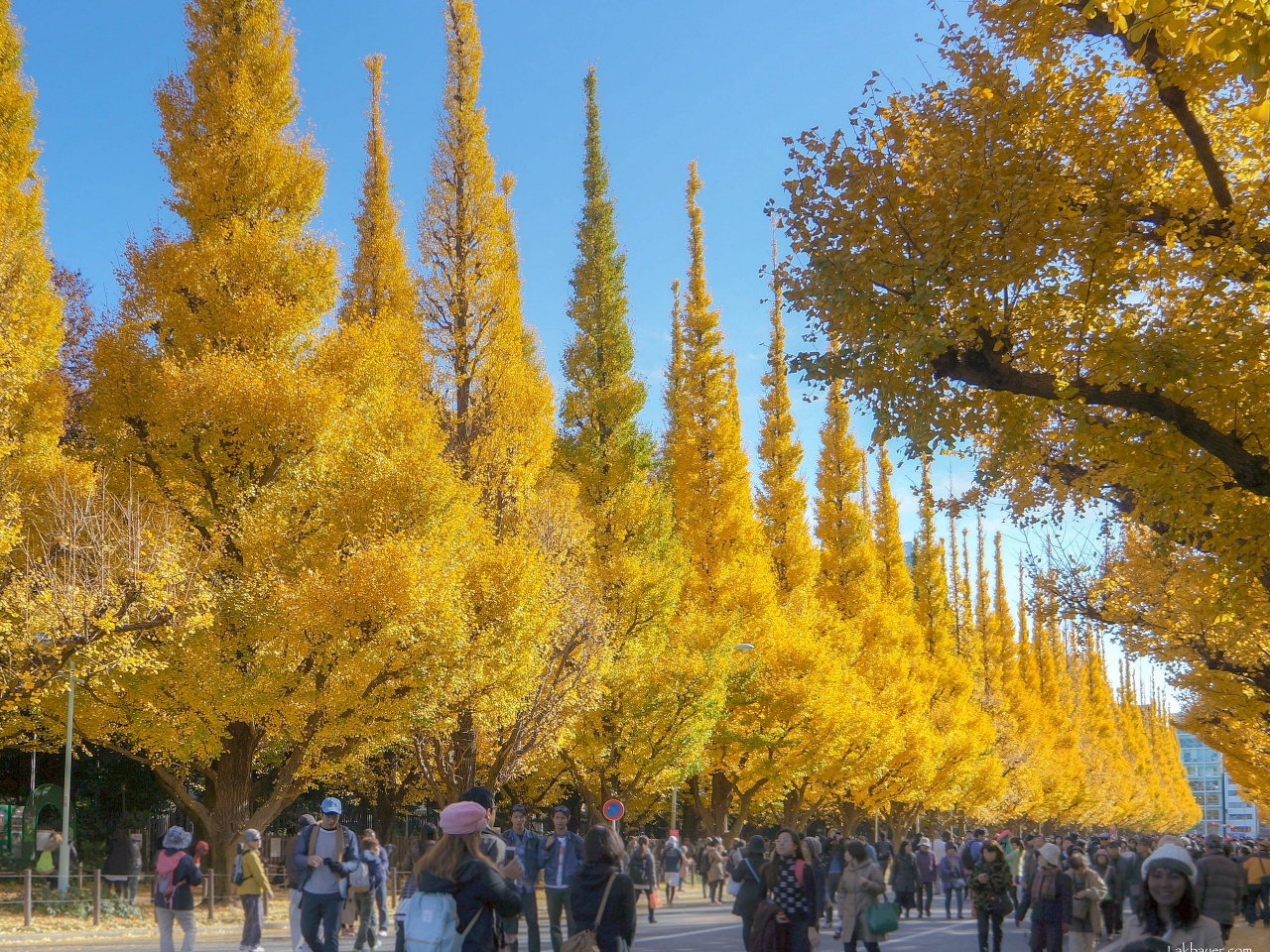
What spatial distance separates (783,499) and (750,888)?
2544cm

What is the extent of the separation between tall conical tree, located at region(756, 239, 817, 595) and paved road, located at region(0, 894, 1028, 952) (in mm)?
12248

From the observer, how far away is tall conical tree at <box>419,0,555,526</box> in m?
21.9

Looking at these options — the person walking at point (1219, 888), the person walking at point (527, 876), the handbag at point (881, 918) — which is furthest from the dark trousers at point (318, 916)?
the person walking at point (1219, 888)

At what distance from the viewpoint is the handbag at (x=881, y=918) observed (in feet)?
34.8

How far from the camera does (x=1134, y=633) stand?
687 inches

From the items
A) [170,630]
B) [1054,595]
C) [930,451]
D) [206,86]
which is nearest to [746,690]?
[1054,595]

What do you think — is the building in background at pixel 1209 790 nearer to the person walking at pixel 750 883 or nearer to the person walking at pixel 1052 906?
the person walking at pixel 1052 906

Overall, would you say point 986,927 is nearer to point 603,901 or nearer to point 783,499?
point 603,901

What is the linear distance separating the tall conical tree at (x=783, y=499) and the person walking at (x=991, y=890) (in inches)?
780

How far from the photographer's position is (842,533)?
125 ft

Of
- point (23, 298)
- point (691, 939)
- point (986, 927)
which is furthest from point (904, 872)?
point (23, 298)

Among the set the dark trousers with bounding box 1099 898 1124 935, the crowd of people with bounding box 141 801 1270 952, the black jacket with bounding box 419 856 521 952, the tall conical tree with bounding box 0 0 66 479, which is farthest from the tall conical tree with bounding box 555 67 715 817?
the black jacket with bounding box 419 856 521 952

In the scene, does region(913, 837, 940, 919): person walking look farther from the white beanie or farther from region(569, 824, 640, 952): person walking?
the white beanie

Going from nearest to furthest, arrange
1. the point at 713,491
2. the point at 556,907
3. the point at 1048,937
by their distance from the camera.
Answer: the point at 556,907 < the point at 1048,937 < the point at 713,491
